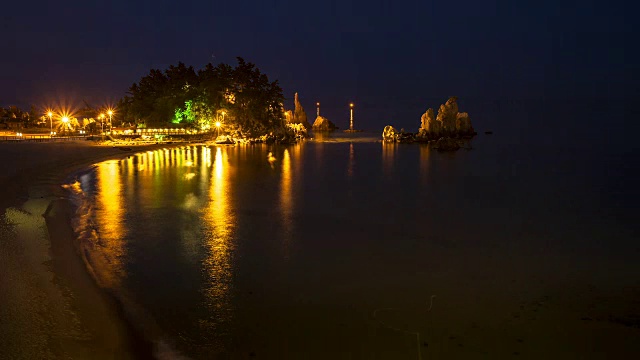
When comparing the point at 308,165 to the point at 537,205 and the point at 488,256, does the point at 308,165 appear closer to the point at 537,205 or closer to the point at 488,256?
the point at 537,205

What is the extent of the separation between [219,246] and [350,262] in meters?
4.56

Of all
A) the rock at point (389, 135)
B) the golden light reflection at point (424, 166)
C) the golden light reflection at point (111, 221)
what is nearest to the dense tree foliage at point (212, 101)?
the rock at point (389, 135)

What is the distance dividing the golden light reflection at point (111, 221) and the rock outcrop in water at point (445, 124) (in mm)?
68398

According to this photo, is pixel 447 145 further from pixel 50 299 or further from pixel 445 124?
pixel 50 299

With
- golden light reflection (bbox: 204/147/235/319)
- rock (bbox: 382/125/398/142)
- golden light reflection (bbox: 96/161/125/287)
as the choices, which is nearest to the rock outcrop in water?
rock (bbox: 382/125/398/142)

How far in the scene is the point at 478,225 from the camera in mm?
22078

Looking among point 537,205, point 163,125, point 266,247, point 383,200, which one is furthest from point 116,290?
point 163,125

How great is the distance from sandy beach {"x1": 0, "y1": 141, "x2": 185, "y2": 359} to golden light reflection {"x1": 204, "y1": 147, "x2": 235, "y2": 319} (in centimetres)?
233

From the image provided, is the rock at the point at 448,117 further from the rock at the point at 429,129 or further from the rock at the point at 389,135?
the rock at the point at 389,135

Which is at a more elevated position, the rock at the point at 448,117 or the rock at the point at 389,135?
the rock at the point at 448,117

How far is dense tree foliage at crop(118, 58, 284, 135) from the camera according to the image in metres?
89.7

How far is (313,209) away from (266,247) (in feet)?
27.9

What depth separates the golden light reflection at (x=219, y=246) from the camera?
12.2 meters

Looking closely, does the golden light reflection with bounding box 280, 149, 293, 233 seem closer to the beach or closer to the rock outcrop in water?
the beach
